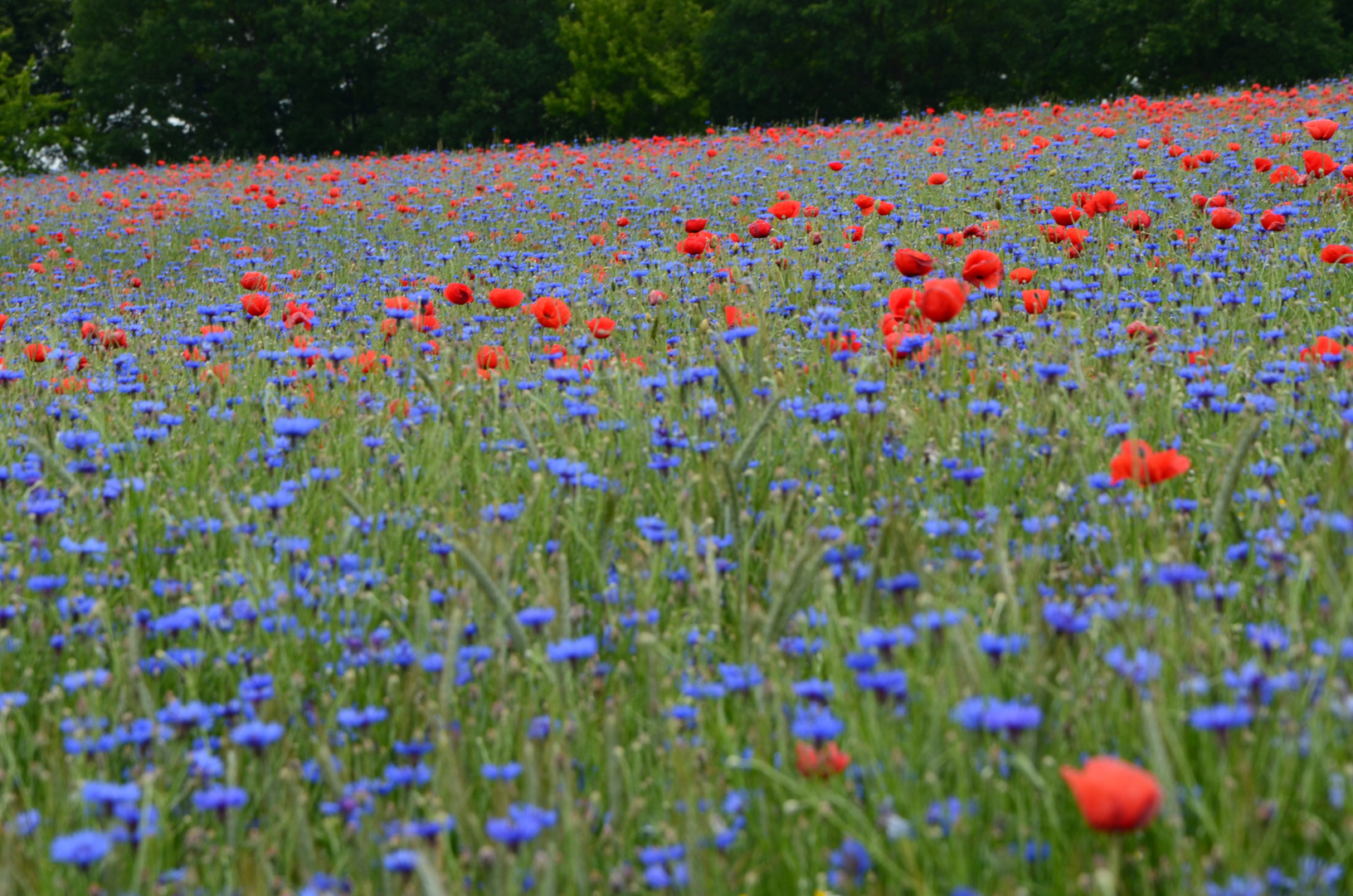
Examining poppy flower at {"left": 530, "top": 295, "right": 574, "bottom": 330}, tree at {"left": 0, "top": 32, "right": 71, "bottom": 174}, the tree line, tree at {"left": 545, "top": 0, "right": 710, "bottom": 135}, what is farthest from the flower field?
tree at {"left": 0, "top": 32, "right": 71, "bottom": 174}

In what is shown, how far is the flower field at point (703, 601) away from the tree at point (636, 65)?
79.2 feet

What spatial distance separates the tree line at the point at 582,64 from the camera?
2512 cm

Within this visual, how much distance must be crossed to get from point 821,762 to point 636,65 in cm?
2756

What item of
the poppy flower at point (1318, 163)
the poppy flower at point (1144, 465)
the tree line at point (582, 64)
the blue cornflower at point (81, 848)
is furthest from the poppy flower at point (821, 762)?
the tree line at point (582, 64)

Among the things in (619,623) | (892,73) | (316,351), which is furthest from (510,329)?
(892,73)

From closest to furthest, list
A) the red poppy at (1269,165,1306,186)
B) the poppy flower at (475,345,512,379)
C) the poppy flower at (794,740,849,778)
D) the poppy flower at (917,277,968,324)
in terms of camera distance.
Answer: the poppy flower at (794,740,849,778) < the poppy flower at (917,277,968,324) < the poppy flower at (475,345,512,379) < the red poppy at (1269,165,1306,186)

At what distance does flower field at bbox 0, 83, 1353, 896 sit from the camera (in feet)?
4.21

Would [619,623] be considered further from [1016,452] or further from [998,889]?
[1016,452]

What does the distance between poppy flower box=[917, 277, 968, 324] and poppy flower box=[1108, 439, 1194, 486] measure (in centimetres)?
72

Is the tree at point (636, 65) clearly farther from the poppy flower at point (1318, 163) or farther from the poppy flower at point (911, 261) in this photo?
the poppy flower at point (911, 261)

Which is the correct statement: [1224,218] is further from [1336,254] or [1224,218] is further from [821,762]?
[821,762]

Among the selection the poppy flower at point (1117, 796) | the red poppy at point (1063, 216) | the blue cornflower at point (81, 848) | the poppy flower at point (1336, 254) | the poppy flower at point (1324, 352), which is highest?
the red poppy at point (1063, 216)

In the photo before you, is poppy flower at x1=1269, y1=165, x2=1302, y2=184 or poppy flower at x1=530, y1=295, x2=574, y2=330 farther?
poppy flower at x1=1269, y1=165, x2=1302, y2=184

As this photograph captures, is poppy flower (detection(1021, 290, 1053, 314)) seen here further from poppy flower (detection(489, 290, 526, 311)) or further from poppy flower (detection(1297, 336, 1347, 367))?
poppy flower (detection(489, 290, 526, 311))
